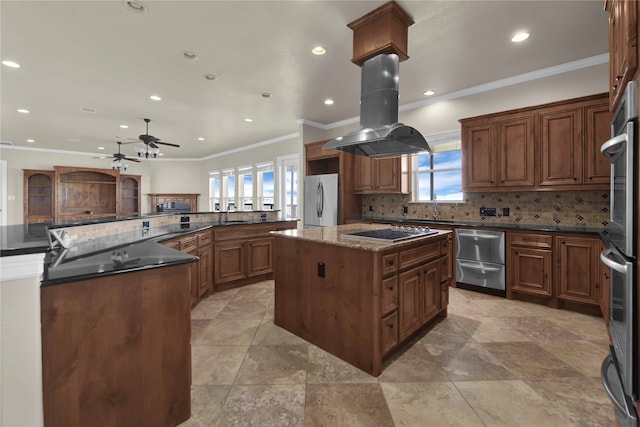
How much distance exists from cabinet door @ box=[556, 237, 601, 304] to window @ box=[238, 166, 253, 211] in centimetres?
705

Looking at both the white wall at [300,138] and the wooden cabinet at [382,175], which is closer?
the white wall at [300,138]

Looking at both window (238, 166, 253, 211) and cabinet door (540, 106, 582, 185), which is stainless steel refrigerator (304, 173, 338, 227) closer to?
cabinet door (540, 106, 582, 185)

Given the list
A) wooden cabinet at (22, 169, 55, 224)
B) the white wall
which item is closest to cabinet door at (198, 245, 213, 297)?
the white wall

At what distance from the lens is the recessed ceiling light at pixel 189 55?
3.09 metres

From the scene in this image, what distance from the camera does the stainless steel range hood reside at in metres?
2.49

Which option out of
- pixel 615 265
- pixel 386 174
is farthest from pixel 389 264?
pixel 386 174

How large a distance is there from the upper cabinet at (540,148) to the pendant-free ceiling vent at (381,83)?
1592mm

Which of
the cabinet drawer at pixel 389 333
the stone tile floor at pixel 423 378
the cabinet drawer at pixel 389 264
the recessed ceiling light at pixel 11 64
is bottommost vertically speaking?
the stone tile floor at pixel 423 378

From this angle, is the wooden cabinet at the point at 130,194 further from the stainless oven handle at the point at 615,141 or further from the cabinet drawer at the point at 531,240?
the stainless oven handle at the point at 615,141

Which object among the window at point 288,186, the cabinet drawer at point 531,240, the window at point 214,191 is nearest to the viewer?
the cabinet drawer at point 531,240

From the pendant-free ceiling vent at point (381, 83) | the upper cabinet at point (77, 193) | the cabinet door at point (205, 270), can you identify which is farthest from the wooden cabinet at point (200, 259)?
the upper cabinet at point (77, 193)

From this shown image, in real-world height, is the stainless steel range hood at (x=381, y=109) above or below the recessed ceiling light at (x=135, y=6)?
below

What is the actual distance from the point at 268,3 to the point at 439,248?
2.60 metres

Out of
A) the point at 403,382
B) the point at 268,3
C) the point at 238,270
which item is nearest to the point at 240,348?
the point at 403,382
